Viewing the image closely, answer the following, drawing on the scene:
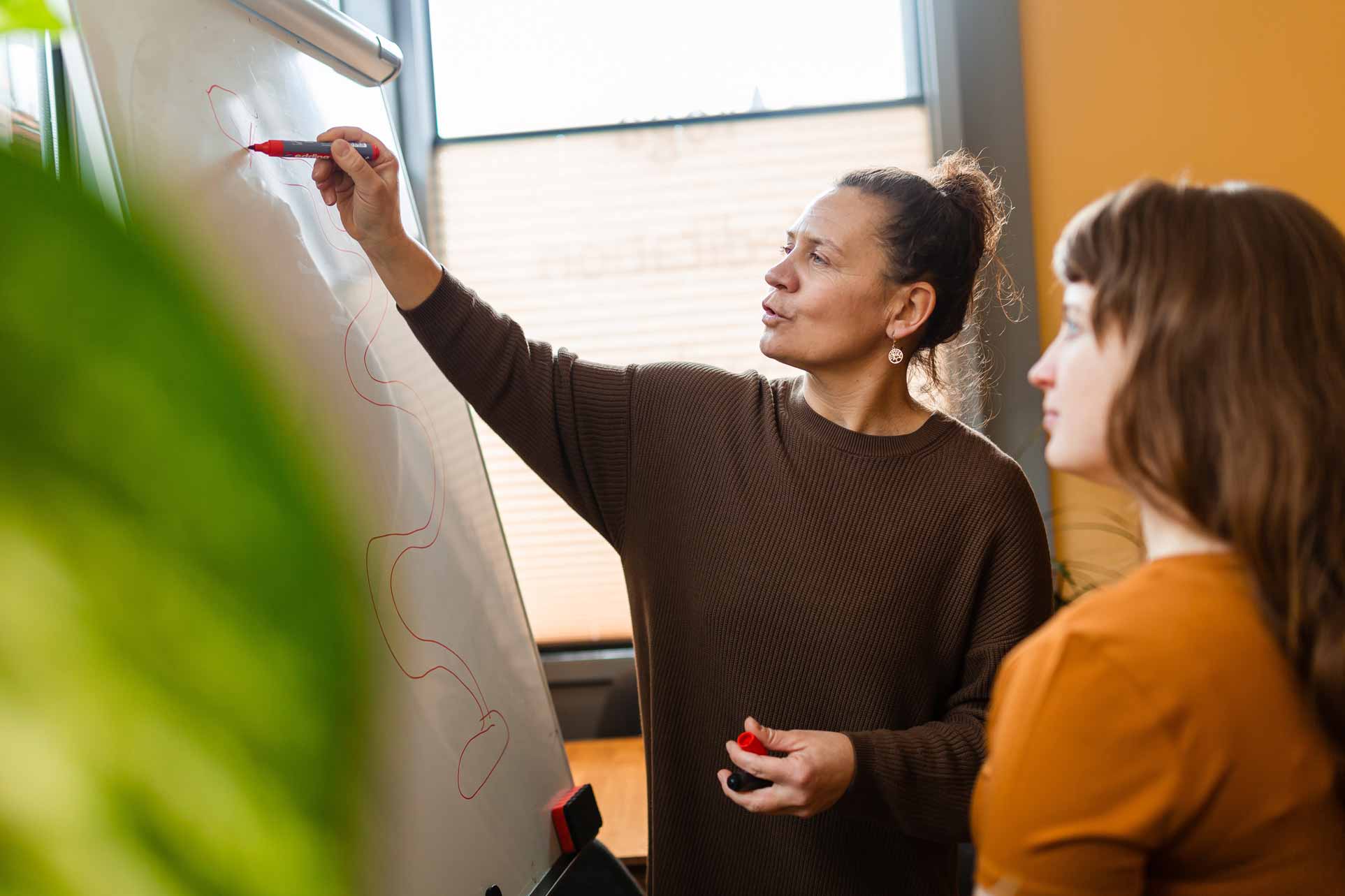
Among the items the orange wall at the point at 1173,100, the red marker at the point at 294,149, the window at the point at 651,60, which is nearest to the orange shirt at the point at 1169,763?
the red marker at the point at 294,149

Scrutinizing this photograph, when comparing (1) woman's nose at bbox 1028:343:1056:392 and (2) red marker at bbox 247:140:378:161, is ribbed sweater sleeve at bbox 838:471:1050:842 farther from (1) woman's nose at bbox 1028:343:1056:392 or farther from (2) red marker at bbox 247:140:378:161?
(2) red marker at bbox 247:140:378:161

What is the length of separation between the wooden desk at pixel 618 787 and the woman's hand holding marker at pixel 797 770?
46 centimetres

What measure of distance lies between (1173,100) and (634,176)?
3.65ft

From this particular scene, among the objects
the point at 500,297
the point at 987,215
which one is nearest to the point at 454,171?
the point at 500,297

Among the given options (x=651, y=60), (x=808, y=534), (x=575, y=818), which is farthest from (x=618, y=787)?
(x=651, y=60)

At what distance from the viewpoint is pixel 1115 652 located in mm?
555

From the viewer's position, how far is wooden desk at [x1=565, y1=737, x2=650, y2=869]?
61.5 inches

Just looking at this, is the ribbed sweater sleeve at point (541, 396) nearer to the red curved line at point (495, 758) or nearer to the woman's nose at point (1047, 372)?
the red curved line at point (495, 758)

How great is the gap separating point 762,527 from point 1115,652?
2.11 feet

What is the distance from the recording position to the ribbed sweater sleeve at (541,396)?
107 centimetres

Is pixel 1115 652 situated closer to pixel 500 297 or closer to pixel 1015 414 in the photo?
pixel 1015 414

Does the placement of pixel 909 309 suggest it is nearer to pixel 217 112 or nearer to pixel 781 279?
pixel 781 279

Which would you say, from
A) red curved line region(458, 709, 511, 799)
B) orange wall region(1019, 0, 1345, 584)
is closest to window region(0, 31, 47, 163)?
red curved line region(458, 709, 511, 799)

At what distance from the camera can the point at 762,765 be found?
0.98 m
